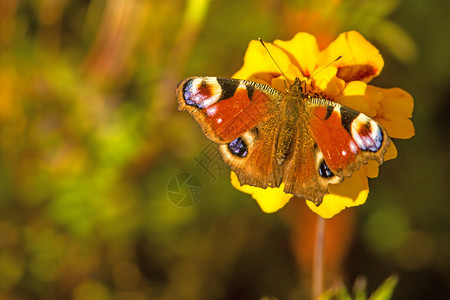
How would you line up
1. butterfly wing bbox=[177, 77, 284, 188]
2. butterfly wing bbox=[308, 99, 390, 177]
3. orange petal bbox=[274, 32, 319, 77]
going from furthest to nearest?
orange petal bbox=[274, 32, 319, 77]
butterfly wing bbox=[177, 77, 284, 188]
butterfly wing bbox=[308, 99, 390, 177]

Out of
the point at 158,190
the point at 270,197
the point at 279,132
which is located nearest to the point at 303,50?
the point at 279,132

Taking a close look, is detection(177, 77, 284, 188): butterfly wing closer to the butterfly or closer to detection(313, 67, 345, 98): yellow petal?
the butterfly

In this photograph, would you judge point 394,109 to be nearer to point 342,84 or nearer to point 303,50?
point 342,84

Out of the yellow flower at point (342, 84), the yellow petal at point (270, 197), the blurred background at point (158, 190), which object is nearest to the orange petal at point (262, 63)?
the yellow flower at point (342, 84)

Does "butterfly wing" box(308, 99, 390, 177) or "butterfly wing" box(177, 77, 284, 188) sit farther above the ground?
"butterfly wing" box(177, 77, 284, 188)

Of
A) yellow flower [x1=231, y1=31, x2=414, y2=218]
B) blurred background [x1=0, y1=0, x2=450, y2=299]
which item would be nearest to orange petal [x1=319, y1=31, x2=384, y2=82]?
yellow flower [x1=231, y1=31, x2=414, y2=218]

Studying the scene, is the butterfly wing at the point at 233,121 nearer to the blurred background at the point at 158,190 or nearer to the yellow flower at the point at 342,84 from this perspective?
the yellow flower at the point at 342,84
